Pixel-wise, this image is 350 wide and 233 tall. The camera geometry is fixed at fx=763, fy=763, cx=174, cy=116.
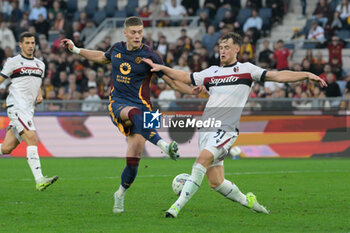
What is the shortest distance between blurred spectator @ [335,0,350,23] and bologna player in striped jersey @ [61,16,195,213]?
15.2m

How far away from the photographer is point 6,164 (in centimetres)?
1902

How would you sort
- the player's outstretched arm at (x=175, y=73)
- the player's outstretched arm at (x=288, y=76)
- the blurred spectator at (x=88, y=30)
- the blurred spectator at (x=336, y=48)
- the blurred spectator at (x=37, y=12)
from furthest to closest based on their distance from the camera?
the blurred spectator at (x=37, y=12) < the blurred spectator at (x=88, y=30) < the blurred spectator at (x=336, y=48) < the player's outstretched arm at (x=175, y=73) < the player's outstretched arm at (x=288, y=76)

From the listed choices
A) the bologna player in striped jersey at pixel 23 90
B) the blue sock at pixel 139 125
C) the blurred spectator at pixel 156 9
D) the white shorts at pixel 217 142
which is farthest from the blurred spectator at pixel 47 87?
the white shorts at pixel 217 142

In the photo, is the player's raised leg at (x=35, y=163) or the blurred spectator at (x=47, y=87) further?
the blurred spectator at (x=47, y=87)

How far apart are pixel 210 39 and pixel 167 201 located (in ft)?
48.8

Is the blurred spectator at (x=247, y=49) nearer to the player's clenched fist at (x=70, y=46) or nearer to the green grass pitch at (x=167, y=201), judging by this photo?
the green grass pitch at (x=167, y=201)

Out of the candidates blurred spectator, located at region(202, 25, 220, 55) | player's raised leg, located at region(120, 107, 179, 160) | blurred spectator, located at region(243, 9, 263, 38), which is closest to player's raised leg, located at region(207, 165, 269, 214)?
player's raised leg, located at region(120, 107, 179, 160)

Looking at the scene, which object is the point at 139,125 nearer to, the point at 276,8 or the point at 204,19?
the point at 204,19

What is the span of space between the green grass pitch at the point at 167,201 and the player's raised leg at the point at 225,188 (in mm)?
147

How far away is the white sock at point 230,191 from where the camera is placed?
369 inches

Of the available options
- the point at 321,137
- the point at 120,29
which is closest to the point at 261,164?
the point at 321,137

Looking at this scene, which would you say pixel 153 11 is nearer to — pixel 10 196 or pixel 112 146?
pixel 112 146

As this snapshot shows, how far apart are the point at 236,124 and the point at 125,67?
1819 mm

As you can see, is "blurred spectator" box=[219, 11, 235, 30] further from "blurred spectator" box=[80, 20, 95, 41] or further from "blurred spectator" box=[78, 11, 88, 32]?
"blurred spectator" box=[78, 11, 88, 32]
